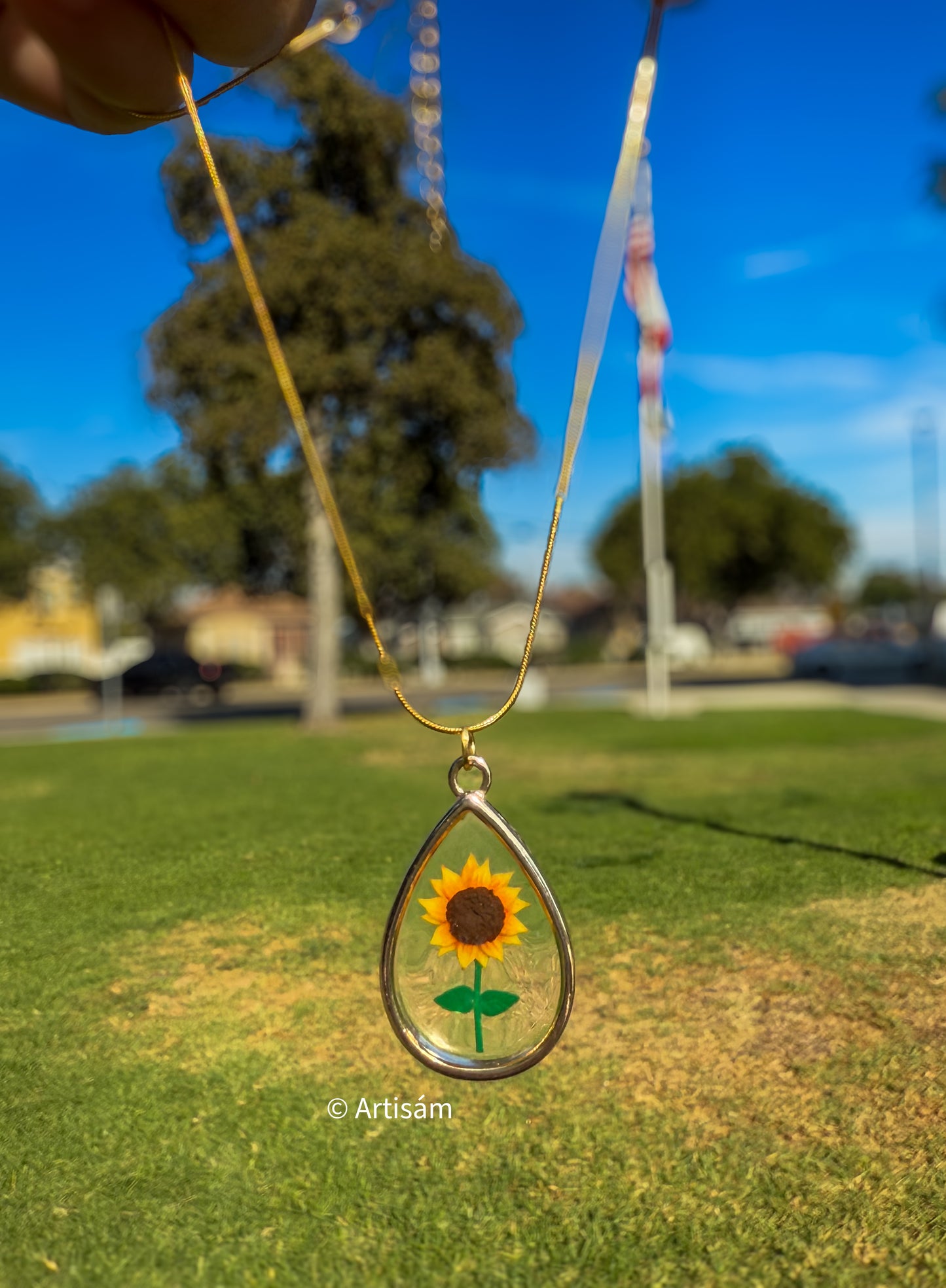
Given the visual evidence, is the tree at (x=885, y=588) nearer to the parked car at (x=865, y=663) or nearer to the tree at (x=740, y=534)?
the tree at (x=740, y=534)

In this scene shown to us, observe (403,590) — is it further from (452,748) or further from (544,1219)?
(544,1219)

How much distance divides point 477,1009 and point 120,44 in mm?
2708

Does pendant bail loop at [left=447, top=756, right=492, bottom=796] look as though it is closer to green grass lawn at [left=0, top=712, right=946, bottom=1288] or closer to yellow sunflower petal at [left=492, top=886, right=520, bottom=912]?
yellow sunflower petal at [left=492, top=886, right=520, bottom=912]

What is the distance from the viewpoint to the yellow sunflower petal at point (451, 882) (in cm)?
317

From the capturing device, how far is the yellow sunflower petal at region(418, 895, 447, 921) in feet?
10.5

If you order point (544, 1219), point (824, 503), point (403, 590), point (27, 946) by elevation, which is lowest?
point (544, 1219)

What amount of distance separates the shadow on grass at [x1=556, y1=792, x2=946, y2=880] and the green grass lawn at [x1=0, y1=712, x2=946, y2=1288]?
1.8 inches

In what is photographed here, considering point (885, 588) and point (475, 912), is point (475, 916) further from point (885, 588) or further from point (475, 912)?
point (885, 588)

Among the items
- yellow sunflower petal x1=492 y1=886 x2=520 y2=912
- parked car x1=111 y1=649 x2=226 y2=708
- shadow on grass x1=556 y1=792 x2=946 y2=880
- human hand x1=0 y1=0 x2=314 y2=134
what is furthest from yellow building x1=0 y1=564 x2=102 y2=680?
yellow sunflower petal x1=492 y1=886 x2=520 y2=912

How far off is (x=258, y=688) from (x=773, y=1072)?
38.2 metres

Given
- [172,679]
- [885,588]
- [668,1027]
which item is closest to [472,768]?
[668,1027]

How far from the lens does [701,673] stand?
4369 cm

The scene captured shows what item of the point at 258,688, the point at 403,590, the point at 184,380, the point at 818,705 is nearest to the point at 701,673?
the point at 403,590

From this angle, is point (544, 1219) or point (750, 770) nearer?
point (544, 1219)
